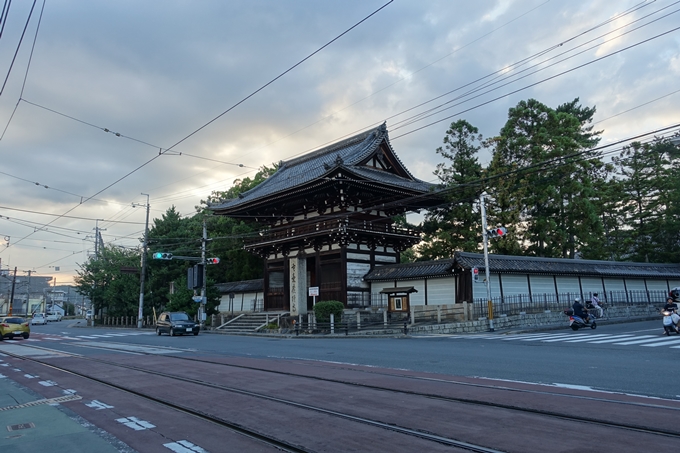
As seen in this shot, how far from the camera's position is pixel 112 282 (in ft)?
171

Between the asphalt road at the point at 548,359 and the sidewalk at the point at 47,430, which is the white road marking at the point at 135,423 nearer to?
the sidewalk at the point at 47,430

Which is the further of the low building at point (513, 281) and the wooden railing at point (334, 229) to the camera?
the wooden railing at point (334, 229)

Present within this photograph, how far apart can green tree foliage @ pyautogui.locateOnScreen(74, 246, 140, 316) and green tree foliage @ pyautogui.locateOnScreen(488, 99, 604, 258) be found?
35.9 m

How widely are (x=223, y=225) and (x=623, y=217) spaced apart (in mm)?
37960

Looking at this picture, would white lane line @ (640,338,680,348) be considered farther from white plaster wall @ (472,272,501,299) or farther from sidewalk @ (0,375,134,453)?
sidewalk @ (0,375,134,453)

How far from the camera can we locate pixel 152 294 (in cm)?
4862

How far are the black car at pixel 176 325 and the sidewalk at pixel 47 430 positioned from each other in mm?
23321

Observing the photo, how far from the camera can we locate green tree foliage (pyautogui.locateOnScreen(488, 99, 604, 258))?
32.4 meters

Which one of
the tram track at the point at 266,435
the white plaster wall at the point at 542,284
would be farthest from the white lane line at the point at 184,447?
the white plaster wall at the point at 542,284

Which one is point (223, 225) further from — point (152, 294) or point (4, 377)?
point (4, 377)

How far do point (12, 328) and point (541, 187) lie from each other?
111 feet

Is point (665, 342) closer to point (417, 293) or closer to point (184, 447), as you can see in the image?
point (417, 293)

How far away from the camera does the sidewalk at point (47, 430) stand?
5895 mm

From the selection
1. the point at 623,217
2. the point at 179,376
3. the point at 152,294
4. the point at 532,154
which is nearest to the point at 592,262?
the point at 532,154
